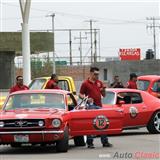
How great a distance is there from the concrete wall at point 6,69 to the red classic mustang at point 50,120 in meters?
34.2

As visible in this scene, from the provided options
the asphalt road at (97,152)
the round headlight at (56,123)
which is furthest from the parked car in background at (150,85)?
the round headlight at (56,123)

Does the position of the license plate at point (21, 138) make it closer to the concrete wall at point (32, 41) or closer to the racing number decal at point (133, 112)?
the racing number decal at point (133, 112)

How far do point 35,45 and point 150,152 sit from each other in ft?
Answer: 101

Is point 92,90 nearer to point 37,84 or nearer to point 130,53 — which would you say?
point 37,84

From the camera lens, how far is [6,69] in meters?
49.7

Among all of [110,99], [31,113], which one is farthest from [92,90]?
[110,99]

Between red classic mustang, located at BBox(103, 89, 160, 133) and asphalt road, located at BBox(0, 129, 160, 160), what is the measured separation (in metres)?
1.54

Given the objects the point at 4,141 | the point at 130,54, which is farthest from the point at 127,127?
the point at 130,54

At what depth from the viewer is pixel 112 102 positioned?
18.0 meters

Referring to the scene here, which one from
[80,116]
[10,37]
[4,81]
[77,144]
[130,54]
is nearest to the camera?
[80,116]

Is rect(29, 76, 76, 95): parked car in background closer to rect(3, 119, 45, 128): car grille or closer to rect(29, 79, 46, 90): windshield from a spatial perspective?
rect(29, 79, 46, 90): windshield

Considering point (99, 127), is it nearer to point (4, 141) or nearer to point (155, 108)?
point (4, 141)

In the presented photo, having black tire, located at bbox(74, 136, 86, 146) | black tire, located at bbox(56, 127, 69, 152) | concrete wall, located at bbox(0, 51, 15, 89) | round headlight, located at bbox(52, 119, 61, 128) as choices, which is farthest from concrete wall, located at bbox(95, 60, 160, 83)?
round headlight, located at bbox(52, 119, 61, 128)

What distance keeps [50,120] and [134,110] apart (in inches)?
218
